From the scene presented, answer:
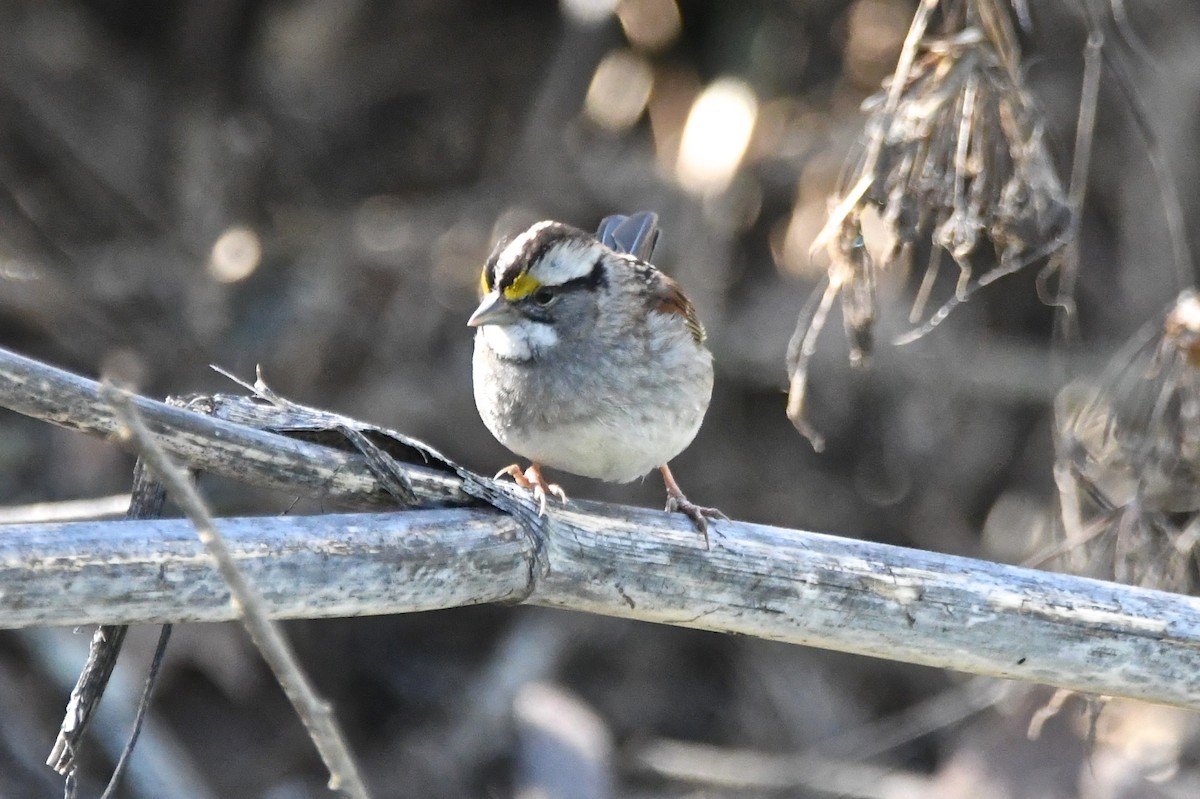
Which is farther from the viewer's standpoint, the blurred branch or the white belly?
the white belly

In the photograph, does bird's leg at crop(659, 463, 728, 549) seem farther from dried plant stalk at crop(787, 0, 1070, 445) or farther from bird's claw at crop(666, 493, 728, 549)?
dried plant stalk at crop(787, 0, 1070, 445)

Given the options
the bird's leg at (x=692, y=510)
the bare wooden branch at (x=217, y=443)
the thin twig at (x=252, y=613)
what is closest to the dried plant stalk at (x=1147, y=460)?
the bird's leg at (x=692, y=510)

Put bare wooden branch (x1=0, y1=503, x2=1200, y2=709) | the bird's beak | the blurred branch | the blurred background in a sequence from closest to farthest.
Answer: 1. the blurred branch
2. bare wooden branch (x1=0, y1=503, x2=1200, y2=709)
3. the bird's beak
4. the blurred background

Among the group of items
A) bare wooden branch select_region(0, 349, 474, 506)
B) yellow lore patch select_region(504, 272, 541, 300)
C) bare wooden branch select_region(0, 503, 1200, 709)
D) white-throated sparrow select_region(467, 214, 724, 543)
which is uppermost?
yellow lore patch select_region(504, 272, 541, 300)

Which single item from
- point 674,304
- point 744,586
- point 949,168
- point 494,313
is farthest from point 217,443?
point 674,304

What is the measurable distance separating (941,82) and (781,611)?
1.19 metres

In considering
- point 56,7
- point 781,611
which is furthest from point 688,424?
point 56,7

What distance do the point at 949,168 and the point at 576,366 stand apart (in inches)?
40.6

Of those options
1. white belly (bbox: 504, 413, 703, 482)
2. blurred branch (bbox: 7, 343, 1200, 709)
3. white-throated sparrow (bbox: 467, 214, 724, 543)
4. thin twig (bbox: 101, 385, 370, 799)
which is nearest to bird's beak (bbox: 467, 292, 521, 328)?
white-throated sparrow (bbox: 467, 214, 724, 543)

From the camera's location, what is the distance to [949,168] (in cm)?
311

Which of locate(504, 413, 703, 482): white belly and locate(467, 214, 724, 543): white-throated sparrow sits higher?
locate(467, 214, 724, 543): white-throated sparrow

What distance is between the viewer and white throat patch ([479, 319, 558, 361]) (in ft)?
12.0

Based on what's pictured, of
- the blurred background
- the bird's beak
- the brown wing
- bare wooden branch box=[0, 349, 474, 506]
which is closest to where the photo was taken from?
bare wooden branch box=[0, 349, 474, 506]

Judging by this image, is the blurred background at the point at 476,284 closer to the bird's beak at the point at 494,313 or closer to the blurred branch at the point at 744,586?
the bird's beak at the point at 494,313
